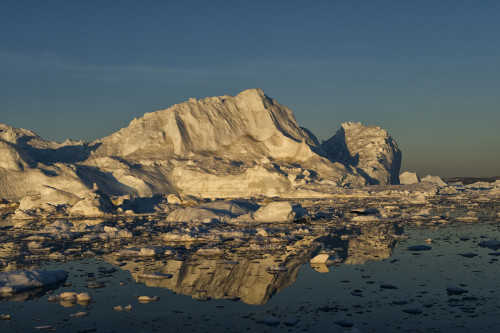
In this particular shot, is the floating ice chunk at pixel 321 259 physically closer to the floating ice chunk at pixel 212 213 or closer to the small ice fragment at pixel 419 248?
the small ice fragment at pixel 419 248

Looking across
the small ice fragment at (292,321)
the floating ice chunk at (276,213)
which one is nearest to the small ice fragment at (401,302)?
the small ice fragment at (292,321)

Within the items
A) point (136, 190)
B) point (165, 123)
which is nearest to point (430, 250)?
point (136, 190)

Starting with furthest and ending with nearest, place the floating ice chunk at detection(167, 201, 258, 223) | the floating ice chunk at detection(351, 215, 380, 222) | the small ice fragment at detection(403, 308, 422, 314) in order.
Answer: the floating ice chunk at detection(167, 201, 258, 223)
the floating ice chunk at detection(351, 215, 380, 222)
the small ice fragment at detection(403, 308, 422, 314)

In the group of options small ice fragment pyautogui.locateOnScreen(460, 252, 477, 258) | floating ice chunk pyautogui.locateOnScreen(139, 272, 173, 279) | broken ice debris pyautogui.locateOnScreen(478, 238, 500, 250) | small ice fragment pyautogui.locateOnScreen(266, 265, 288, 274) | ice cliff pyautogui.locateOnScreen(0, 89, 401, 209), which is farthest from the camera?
ice cliff pyautogui.locateOnScreen(0, 89, 401, 209)

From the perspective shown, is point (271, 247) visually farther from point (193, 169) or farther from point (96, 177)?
point (193, 169)

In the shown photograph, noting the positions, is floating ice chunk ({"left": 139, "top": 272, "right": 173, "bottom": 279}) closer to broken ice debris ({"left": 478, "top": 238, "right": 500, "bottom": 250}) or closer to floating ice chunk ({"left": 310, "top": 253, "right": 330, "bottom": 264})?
floating ice chunk ({"left": 310, "top": 253, "right": 330, "bottom": 264})

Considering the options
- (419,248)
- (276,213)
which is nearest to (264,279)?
(419,248)

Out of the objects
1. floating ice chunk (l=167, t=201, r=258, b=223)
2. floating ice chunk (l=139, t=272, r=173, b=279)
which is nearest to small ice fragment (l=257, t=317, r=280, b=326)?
floating ice chunk (l=139, t=272, r=173, b=279)

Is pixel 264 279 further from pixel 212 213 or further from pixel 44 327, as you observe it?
pixel 212 213
